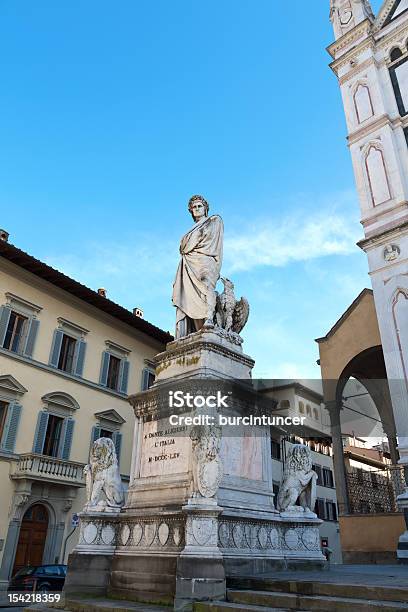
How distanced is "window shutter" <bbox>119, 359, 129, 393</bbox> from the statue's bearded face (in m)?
18.8

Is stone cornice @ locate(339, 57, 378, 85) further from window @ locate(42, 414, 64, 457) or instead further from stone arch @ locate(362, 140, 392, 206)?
window @ locate(42, 414, 64, 457)

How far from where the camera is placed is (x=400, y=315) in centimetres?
1254

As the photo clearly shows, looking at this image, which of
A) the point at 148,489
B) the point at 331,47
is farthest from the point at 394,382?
the point at 331,47

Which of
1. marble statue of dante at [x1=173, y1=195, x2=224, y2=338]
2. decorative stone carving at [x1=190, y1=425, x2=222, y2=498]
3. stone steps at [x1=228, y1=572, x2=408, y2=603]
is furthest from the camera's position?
marble statue of dante at [x1=173, y1=195, x2=224, y2=338]

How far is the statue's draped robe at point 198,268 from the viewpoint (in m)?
8.46

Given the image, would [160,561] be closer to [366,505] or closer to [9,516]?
[366,505]

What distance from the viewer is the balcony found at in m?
20.1

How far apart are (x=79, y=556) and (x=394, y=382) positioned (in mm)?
8329

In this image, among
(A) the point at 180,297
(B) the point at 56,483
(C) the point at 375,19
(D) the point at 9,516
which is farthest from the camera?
(B) the point at 56,483

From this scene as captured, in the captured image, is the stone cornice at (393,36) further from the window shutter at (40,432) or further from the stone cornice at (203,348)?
the window shutter at (40,432)

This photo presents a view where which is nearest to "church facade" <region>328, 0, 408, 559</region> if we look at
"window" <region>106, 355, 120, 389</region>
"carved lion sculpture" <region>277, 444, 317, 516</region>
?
"carved lion sculpture" <region>277, 444, 317, 516</region>

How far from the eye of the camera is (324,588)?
16.4ft

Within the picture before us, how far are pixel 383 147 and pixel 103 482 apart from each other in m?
12.5
